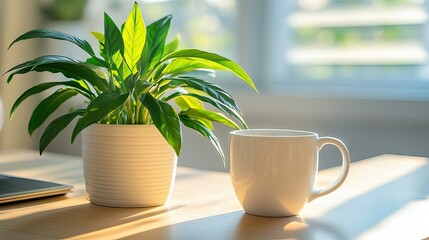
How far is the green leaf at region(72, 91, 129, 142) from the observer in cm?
90

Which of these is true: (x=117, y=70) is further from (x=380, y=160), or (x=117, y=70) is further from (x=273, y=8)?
(x=273, y=8)

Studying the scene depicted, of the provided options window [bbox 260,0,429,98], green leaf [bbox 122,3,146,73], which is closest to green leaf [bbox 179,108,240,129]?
green leaf [bbox 122,3,146,73]

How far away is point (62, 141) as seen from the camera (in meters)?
3.28

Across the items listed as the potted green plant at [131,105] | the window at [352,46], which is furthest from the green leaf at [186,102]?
the window at [352,46]

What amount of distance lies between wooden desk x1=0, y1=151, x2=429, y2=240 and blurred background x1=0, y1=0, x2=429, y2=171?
3.50 ft

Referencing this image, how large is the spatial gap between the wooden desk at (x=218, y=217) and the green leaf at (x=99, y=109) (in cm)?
13

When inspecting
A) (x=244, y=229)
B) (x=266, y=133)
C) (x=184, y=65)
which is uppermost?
(x=184, y=65)

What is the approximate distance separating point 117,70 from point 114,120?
8 cm

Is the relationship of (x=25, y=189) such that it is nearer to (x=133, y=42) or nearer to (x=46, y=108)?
(x=46, y=108)

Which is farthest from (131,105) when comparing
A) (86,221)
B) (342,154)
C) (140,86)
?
(342,154)

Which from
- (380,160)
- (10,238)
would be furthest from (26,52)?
(10,238)

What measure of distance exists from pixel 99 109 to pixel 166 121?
0.09m

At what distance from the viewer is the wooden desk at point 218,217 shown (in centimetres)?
85

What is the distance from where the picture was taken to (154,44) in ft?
3.42
